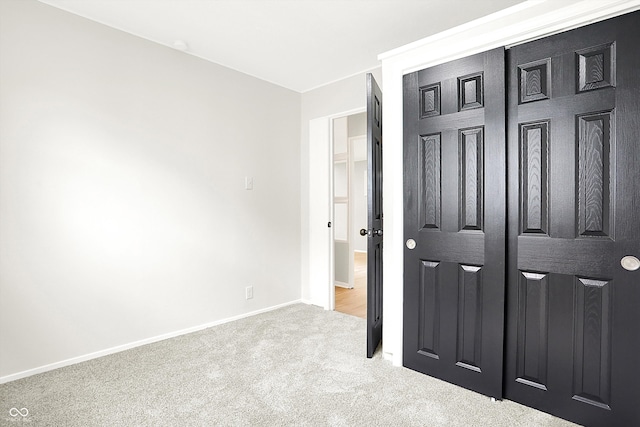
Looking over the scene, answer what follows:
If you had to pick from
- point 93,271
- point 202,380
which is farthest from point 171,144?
point 202,380

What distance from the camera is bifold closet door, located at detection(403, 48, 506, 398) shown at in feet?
6.49

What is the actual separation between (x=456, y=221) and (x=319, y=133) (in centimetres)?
216

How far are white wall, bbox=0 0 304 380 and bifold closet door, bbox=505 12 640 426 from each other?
7.92 ft

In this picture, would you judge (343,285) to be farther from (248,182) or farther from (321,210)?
(248,182)

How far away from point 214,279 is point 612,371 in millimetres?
2889

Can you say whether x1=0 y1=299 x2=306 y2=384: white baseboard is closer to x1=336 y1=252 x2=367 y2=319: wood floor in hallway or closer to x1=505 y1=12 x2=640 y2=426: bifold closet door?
x1=336 y1=252 x2=367 y2=319: wood floor in hallway

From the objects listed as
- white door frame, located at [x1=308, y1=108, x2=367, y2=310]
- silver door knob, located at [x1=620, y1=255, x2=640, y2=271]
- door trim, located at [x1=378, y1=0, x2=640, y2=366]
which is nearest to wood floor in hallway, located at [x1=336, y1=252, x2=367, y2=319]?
white door frame, located at [x1=308, y1=108, x2=367, y2=310]

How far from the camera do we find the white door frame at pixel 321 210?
3.82m

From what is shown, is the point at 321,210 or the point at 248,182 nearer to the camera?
the point at 248,182

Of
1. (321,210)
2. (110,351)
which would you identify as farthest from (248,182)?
(110,351)

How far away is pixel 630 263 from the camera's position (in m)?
1.61

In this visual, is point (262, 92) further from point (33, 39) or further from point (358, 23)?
point (33, 39)

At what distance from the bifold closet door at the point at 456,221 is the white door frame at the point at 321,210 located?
1.56m

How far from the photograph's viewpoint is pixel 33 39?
227 cm
